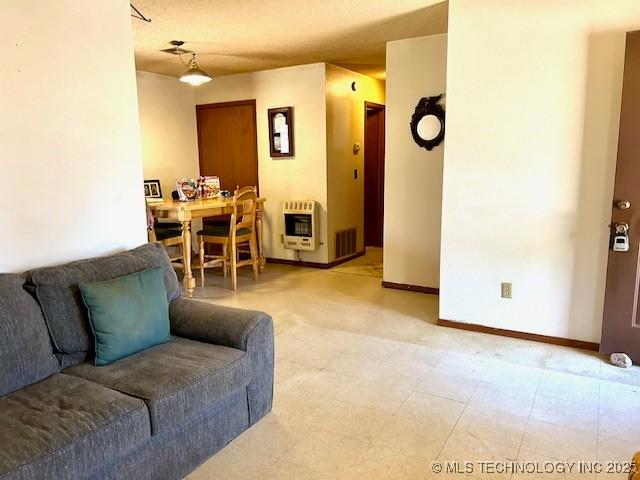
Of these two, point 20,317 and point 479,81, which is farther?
point 479,81

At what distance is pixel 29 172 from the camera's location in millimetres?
2244

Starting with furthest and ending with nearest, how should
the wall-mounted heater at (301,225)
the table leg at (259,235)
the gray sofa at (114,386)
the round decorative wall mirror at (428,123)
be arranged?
the wall-mounted heater at (301,225)
the table leg at (259,235)
the round decorative wall mirror at (428,123)
the gray sofa at (114,386)

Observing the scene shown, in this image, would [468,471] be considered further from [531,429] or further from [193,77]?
[193,77]

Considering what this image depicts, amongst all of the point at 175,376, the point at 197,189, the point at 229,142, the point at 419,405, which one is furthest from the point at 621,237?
the point at 229,142

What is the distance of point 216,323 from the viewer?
231 centimetres

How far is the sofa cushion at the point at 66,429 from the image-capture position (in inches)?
55.9

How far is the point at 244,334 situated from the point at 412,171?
278 cm

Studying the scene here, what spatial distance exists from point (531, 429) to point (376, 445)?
76 cm

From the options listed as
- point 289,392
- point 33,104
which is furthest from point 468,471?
point 33,104

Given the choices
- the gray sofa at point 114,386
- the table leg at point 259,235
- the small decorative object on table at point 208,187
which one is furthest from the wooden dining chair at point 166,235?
the gray sofa at point 114,386

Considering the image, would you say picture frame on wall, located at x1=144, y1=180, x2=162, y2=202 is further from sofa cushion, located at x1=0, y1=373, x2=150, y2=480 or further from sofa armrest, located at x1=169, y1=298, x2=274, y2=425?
sofa cushion, located at x1=0, y1=373, x2=150, y2=480

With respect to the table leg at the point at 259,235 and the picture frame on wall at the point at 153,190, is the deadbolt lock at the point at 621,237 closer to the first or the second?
the table leg at the point at 259,235

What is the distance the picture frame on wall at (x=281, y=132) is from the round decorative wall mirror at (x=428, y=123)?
69.4 inches

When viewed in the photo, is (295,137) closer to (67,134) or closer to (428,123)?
(428,123)
